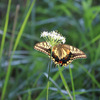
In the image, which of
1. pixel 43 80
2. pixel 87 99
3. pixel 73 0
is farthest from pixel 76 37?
pixel 87 99

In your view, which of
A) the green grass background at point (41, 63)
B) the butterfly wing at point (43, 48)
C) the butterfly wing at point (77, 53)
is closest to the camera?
the butterfly wing at point (43, 48)

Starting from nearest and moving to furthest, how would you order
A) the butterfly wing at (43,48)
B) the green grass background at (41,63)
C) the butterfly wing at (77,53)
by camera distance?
the butterfly wing at (43,48)
the butterfly wing at (77,53)
the green grass background at (41,63)

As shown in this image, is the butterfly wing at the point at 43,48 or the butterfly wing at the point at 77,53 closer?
the butterfly wing at the point at 43,48

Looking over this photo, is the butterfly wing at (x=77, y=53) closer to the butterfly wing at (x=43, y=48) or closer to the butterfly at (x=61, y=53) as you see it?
the butterfly at (x=61, y=53)

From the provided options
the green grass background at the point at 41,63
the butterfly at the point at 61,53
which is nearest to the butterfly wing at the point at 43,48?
the butterfly at the point at 61,53

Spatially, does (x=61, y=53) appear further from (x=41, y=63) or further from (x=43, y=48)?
(x=41, y=63)

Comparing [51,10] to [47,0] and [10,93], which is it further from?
[10,93]

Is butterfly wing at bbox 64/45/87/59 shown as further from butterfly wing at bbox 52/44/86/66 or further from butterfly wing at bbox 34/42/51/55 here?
butterfly wing at bbox 34/42/51/55

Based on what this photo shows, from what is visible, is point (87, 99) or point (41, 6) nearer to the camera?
point (87, 99)
